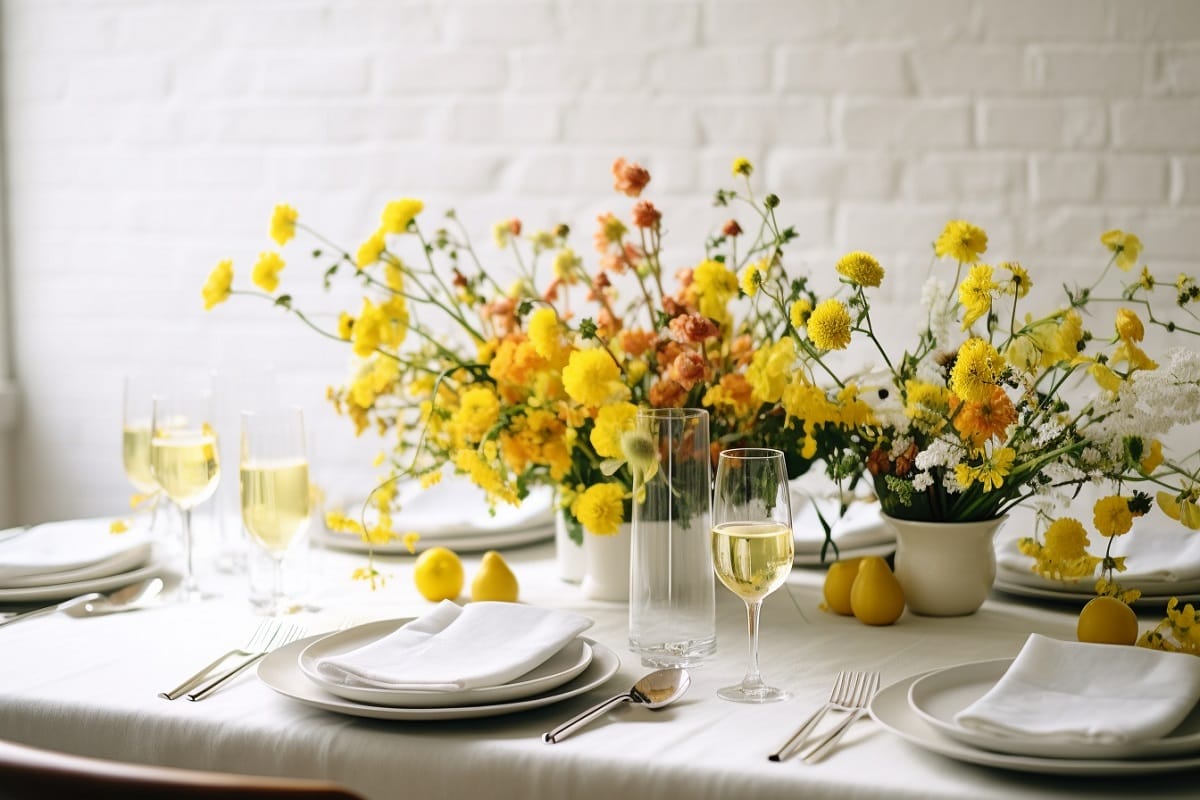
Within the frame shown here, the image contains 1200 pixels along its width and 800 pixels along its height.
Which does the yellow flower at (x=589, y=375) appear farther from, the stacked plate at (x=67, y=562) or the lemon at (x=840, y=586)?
the stacked plate at (x=67, y=562)

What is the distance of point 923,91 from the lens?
2227 mm

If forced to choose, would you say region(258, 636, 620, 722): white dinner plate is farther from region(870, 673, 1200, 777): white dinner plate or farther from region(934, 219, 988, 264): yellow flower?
region(934, 219, 988, 264): yellow flower

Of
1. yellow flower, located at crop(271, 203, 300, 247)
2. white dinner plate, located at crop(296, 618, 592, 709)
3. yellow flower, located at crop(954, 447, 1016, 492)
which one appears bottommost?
white dinner plate, located at crop(296, 618, 592, 709)

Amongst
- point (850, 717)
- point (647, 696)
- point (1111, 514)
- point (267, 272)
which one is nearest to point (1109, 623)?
point (1111, 514)

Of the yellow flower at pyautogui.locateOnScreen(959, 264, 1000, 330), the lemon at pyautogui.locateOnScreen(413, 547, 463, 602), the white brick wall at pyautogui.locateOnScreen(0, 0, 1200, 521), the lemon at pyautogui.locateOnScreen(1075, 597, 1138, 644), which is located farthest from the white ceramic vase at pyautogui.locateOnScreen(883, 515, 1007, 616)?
the white brick wall at pyautogui.locateOnScreen(0, 0, 1200, 521)

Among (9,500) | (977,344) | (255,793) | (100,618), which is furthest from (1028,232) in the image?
(9,500)

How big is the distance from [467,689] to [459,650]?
0.10 metres

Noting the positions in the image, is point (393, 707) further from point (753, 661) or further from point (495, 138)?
point (495, 138)

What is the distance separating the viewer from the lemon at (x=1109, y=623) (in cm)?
116

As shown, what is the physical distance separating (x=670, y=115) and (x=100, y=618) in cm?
141

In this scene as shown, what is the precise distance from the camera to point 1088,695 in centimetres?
96

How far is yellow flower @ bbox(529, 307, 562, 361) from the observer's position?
1257 mm

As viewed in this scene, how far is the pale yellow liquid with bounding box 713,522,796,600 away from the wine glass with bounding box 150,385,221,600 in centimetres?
64

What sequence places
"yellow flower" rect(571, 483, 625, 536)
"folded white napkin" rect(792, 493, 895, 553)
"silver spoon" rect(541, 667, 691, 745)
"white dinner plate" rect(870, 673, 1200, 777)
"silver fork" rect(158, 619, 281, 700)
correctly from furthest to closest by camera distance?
"folded white napkin" rect(792, 493, 895, 553) → "yellow flower" rect(571, 483, 625, 536) → "silver fork" rect(158, 619, 281, 700) → "silver spoon" rect(541, 667, 691, 745) → "white dinner plate" rect(870, 673, 1200, 777)
